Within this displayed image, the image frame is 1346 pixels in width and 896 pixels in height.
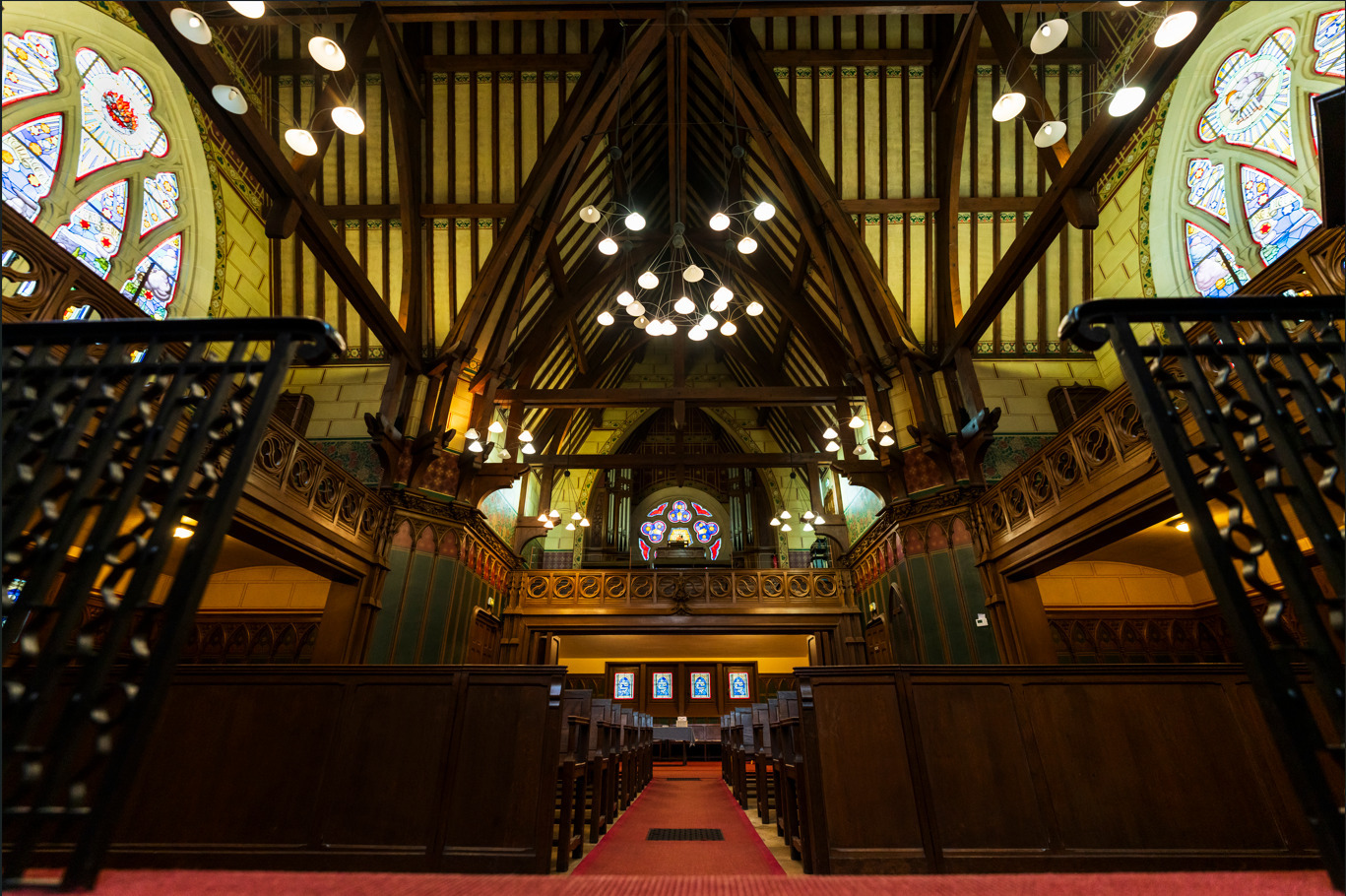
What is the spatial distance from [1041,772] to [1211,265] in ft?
26.0

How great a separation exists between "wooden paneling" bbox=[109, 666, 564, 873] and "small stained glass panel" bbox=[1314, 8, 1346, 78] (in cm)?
938

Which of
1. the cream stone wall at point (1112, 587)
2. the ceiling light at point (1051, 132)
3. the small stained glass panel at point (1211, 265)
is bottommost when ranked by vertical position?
the cream stone wall at point (1112, 587)

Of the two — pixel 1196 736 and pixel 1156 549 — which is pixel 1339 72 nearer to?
pixel 1156 549

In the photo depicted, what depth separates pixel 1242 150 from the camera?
7352mm

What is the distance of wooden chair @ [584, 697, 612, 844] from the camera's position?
4.57 metres

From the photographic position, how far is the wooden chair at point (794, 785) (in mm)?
3473

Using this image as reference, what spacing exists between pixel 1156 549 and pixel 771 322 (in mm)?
8311

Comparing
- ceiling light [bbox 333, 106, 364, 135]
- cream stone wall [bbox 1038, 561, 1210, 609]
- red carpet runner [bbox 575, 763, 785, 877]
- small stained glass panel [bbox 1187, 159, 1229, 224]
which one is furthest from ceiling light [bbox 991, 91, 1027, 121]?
cream stone wall [bbox 1038, 561, 1210, 609]

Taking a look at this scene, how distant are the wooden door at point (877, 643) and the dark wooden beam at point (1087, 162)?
526 centimetres

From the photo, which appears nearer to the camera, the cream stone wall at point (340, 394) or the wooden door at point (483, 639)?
the cream stone wall at point (340, 394)

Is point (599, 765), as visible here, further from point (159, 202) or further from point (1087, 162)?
point (159, 202)

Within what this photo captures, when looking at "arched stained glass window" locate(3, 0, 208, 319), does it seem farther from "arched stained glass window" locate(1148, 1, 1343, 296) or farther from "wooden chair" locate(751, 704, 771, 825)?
"arched stained glass window" locate(1148, 1, 1343, 296)

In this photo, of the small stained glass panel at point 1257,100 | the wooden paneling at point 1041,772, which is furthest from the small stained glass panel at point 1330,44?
the wooden paneling at point 1041,772

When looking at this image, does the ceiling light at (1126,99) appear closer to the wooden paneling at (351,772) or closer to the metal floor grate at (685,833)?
the wooden paneling at (351,772)
